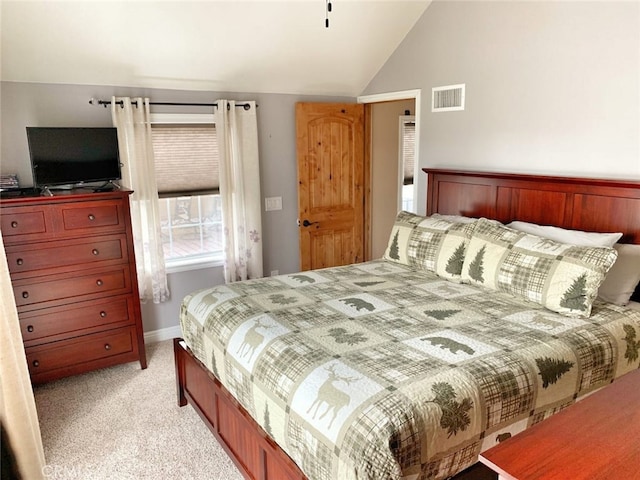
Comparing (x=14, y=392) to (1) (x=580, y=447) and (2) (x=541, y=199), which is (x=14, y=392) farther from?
(2) (x=541, y=199)

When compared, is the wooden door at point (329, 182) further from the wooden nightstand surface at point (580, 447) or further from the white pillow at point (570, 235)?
the wooden nightstand surface at point (580, 447)

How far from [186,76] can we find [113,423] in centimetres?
267

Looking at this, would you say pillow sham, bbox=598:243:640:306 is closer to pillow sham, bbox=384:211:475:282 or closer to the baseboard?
pillow sham, bbox=384:211:475:282

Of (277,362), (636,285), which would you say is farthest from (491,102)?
(277,362)

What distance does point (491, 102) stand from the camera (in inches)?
141

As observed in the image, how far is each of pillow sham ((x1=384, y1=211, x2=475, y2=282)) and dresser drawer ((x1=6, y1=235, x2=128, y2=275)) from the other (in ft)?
6.63

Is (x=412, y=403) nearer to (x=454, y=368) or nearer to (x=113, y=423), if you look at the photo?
(x=454, y=368)

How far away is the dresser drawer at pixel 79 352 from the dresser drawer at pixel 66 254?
54 centimetres

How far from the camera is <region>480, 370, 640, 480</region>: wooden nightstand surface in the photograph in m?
1.10

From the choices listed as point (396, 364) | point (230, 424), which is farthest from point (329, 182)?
point (396, 364)

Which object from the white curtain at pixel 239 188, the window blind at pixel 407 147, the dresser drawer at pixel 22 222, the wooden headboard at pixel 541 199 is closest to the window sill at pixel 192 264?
the white curtain at pixel 239 188

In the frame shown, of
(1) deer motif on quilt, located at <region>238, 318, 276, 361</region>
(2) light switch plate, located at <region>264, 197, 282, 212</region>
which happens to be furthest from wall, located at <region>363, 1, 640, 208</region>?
(1) deer motif on quilt, located at <region>238, 318, 276, 361</region>

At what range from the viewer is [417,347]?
2104 millimetres

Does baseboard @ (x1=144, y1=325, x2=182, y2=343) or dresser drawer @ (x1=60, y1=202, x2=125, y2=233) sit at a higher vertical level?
dresser drawer @ (x1=60, y1=202, x2=125, y2=233)
